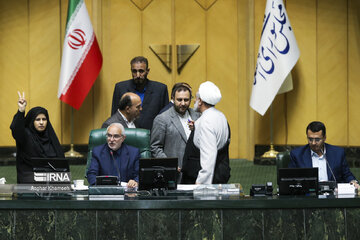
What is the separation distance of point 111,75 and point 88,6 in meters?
1.01

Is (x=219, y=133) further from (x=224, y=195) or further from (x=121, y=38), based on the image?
(x=121, y=38)

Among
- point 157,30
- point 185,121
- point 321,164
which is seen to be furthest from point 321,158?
point 157,30

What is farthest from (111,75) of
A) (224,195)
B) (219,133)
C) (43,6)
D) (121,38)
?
(224,195)

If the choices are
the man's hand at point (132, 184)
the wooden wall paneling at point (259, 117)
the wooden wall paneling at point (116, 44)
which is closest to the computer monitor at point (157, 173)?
the man's hand at point (132, 184)

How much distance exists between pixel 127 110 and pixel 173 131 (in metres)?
0.42

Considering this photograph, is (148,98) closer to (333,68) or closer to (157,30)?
(157,30)

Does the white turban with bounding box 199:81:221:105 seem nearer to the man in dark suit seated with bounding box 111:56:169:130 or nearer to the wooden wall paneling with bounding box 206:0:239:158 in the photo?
the man in dark suit seated with bounding box 111:56:169:130

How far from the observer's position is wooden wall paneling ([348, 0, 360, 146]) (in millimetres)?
9773

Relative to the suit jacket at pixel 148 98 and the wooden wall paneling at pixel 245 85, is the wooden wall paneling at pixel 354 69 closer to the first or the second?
the wooden wall paneling at pixel 245 85

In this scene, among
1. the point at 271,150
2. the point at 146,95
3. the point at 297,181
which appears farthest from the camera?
the point at 271,150

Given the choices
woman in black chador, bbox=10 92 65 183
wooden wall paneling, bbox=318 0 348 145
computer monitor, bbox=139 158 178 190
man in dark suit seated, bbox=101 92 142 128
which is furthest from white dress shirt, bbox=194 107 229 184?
wooden wall paneling, bbox=318 0 348 145

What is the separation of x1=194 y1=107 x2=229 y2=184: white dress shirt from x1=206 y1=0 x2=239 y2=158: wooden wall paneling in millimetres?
4896

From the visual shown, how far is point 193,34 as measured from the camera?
398 inches

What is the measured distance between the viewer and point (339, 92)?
984cm
